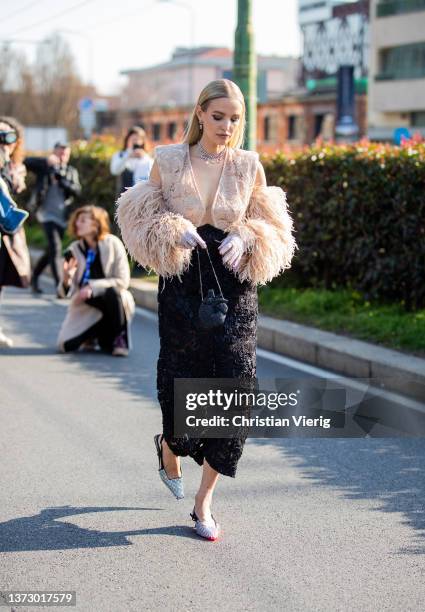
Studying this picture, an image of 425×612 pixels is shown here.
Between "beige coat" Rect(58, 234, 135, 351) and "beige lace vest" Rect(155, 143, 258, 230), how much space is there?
15.3ft

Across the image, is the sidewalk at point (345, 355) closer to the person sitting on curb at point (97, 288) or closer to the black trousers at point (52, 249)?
the person sitting on curb at point (97, 288)

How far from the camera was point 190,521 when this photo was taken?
5.33 m

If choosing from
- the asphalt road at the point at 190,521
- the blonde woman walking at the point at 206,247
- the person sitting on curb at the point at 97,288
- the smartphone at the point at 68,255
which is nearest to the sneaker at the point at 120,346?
the person sitting on curb at the point at 97,288

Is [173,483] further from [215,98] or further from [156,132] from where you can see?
[156,132]

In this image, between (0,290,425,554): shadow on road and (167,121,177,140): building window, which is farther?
(167,121,177,140): building window

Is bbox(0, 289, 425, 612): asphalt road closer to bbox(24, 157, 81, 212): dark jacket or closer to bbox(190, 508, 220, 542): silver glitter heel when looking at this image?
bbox(190, 508, 220, 542): silver glitter heel

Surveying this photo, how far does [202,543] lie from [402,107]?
217ft

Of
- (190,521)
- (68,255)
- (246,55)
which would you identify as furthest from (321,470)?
(246,55)

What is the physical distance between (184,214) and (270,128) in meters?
75.9

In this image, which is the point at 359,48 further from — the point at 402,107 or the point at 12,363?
the point at 12,363

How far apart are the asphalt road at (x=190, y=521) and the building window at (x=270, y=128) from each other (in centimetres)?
7249

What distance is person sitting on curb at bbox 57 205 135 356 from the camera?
31.8 feet

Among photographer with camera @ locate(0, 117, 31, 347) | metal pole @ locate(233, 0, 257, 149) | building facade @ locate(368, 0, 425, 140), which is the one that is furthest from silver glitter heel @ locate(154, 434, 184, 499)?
building facade @ locate(368, 0, 425, 140)

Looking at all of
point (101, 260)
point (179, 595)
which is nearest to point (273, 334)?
point (101, 260)
